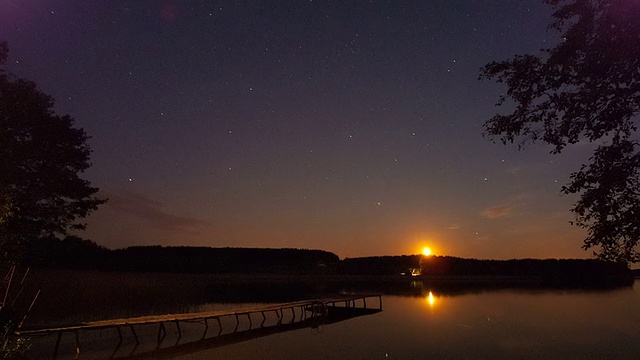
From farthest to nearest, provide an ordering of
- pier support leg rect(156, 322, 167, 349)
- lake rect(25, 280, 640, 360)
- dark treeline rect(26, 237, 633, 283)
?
dark treeline rect(26, 237, 633, 283)
pier support leg rect(156, 322, 167, 349)
lake rect(25, 280, 640, 360)

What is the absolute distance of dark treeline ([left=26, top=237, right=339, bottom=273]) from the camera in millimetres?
67550

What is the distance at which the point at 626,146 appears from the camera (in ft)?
42.2

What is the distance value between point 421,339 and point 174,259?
77.6 m

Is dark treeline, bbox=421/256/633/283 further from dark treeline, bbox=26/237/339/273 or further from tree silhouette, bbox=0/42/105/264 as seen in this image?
tree silhouette, bbox=0/42/105/264

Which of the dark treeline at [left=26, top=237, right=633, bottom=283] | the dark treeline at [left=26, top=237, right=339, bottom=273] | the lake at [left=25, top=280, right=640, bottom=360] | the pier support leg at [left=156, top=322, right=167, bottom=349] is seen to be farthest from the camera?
the dark treeline at [left=26, top=237, right=633, bottom=283]

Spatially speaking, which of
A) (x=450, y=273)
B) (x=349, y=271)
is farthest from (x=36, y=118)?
(x=450, y=273)

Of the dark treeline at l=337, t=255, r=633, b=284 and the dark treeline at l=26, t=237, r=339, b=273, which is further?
the dark treeline at l=337, t=255, r=633, b=284

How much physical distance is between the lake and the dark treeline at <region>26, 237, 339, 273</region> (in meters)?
21.6

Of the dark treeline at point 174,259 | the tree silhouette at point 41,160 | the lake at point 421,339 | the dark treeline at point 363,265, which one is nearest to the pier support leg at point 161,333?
the lake at point 421,339

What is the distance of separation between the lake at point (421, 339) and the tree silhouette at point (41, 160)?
23.3 feet

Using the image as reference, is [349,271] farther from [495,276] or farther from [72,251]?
[72,251]

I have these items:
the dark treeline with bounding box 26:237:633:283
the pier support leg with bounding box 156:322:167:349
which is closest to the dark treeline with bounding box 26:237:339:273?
the dark treeline with bounding box 26:237:633:283

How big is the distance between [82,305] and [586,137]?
3226 centimetres

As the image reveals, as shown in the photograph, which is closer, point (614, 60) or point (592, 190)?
point (614, 60)
